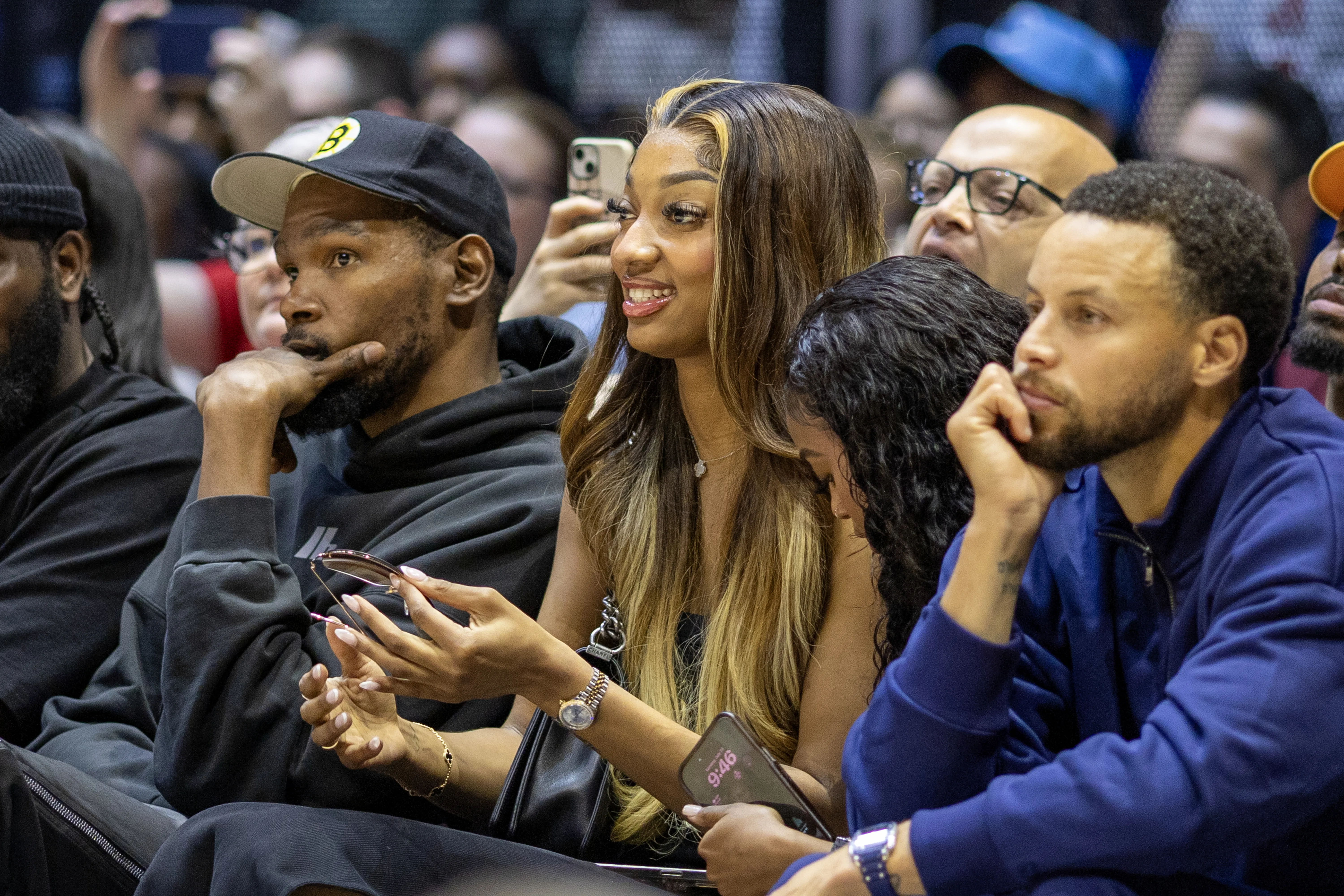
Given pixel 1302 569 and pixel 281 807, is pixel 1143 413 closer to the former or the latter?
pixel 1302 569

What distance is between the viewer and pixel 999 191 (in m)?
3.34

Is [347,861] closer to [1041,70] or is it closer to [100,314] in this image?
[100,314]

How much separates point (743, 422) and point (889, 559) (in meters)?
0.44

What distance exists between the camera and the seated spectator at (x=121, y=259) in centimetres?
364

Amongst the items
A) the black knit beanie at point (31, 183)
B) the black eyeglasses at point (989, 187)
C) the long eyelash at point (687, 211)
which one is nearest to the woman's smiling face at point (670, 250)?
the long eyelash at point (687, 211)

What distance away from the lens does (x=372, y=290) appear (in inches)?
113

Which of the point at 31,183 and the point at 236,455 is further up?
the point at 31,183

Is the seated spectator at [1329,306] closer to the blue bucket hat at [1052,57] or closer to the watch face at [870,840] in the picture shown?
the watch face at [870,840]

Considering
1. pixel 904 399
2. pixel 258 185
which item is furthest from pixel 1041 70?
pixel 904 399

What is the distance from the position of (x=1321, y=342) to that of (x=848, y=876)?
1.23 m

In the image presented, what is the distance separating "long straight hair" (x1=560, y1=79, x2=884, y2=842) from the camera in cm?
239

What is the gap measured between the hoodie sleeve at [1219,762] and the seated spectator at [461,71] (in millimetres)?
4527

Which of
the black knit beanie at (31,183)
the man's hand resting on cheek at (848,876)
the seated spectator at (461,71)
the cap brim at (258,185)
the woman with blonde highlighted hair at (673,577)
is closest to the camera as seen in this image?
the man's hand resting on cheek at (848,876)

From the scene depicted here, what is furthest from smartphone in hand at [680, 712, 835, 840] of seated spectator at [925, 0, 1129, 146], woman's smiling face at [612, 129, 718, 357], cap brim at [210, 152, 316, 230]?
seated spectator at [925, 0, 1129, 146]
